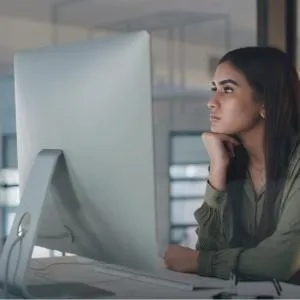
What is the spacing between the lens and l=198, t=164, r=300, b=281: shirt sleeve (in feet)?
6.21

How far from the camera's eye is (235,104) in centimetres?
227

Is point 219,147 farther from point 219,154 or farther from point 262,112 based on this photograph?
point 262,112

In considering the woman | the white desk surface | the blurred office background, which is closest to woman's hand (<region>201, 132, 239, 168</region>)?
the woman

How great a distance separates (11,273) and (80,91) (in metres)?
0.42

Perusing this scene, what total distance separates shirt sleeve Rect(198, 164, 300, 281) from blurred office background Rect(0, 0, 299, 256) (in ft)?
3.15

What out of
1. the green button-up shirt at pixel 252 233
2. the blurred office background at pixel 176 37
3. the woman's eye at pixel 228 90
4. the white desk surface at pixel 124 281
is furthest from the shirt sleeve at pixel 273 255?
the blurred office background at pixel 176 37

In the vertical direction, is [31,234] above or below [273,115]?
below

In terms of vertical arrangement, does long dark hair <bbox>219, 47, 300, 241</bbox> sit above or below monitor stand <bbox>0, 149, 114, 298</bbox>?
above

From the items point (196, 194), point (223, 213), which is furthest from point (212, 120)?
point (196, 194)

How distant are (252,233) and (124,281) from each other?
722 millimetres

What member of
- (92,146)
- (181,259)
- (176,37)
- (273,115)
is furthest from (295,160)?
(176,37)

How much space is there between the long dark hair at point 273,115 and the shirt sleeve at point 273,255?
0.08m

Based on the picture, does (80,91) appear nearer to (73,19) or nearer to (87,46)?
(87,46)

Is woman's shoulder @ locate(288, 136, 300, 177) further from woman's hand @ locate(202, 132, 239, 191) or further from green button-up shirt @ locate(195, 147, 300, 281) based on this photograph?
woman's hand @ locate(202, 132, 239, 191)
